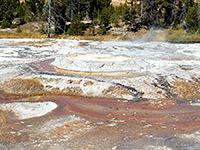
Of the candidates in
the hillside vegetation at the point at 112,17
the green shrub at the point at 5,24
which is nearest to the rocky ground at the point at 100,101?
the hillside vegetation at the point at 112,17

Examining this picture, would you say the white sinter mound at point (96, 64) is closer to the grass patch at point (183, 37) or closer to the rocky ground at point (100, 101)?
the rocky ground at point (100, 101)

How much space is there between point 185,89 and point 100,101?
314cm

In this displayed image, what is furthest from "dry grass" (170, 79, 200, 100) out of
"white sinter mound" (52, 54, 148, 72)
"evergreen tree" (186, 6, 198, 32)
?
"evergreen tree" (186, 6, 198, 32)

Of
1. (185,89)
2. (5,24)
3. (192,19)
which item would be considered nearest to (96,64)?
(185,89)

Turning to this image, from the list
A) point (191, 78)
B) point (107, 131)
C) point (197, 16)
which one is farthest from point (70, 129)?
point (197, 16)

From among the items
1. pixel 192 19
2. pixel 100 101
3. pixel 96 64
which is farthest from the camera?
pixel 192 19

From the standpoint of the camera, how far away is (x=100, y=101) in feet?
25.4

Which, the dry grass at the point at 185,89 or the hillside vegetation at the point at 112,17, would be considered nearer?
the dry grass at the point at 185,89

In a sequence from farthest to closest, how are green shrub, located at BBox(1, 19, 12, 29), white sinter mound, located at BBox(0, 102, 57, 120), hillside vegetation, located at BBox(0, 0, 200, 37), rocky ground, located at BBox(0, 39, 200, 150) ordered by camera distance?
green shrub, located at BBox(1, 19, 12, 29), hillside vegetation, located at BBox(0, 0, 200, 37), white sinter mound, located at BBox(0, 102, 57, 120), rocky ground, located at BBox(0, 39, 200, 150)

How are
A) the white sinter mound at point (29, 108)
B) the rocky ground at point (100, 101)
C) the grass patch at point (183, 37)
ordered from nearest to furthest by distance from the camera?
the rocky ground at point (100, 101)
the white sinter mound at point (29, 108)
the grass patch at point (183, 37)

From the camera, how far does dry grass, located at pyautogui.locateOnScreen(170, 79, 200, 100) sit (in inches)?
325

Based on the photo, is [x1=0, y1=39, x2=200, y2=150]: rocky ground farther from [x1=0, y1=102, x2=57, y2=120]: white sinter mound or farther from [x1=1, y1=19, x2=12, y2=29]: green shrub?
[x1=1, y1=19, x2=12, y2=29]: green shrub

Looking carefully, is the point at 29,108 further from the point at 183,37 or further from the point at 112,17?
the point at 112,17

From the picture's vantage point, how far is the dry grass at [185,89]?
27.1ft
